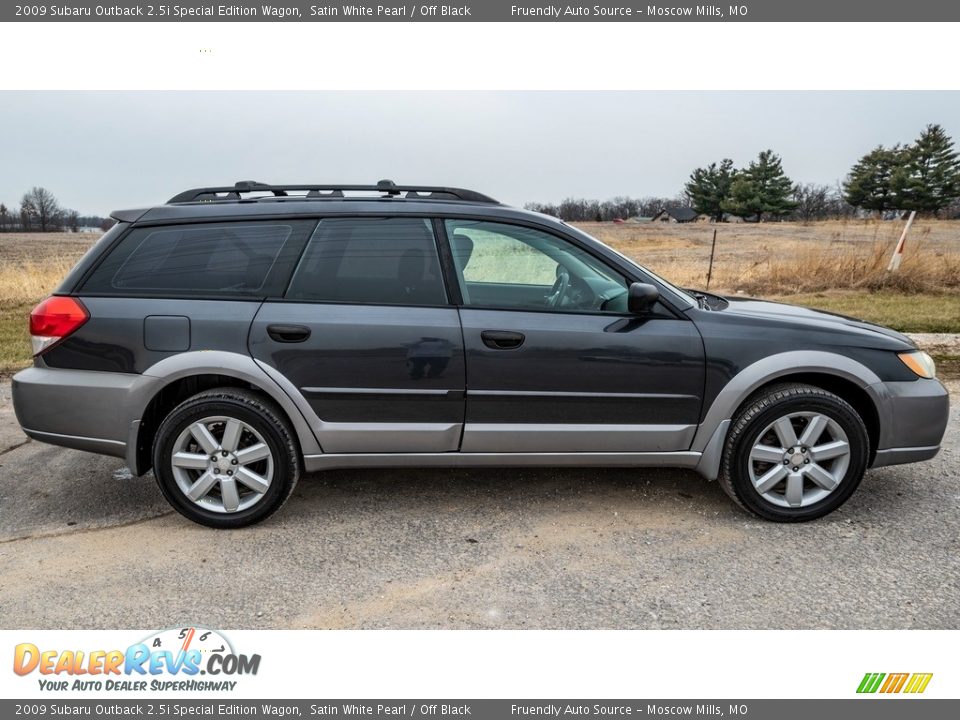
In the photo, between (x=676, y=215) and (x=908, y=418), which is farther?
(x=676, y=215)

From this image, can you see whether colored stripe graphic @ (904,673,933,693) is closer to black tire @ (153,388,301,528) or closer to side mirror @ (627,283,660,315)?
side mirror @ (627,283,660,315)

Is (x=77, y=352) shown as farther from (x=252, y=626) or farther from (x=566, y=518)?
(x=566, y=518)

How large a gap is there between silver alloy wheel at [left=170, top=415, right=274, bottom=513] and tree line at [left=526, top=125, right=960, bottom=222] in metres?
21.7

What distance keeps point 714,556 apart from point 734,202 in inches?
2495

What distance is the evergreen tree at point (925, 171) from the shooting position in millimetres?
43737

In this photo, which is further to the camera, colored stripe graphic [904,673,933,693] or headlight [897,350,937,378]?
headlight [897,350,937,378]

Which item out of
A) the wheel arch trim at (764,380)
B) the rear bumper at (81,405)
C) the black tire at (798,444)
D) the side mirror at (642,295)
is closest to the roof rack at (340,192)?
the side mirror at (642,295)

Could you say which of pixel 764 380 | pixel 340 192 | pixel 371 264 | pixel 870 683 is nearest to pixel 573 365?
pixel 764 380

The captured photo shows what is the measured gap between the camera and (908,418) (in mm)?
3525

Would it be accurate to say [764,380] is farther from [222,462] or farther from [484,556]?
[222,462]

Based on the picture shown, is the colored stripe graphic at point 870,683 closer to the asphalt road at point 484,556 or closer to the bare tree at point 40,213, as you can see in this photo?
the asphalt road at point 484,556

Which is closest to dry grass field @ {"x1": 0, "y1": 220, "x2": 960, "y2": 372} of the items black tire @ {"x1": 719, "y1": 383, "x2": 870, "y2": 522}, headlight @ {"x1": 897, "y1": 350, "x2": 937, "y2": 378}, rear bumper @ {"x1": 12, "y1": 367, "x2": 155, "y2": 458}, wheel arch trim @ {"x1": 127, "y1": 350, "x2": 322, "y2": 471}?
headlight @ {"x1": 897, "y1": 350, "x2": 937, "y2": 378}

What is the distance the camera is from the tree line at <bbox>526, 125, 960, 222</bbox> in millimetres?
34594

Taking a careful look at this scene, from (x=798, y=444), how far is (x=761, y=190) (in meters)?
62.1
